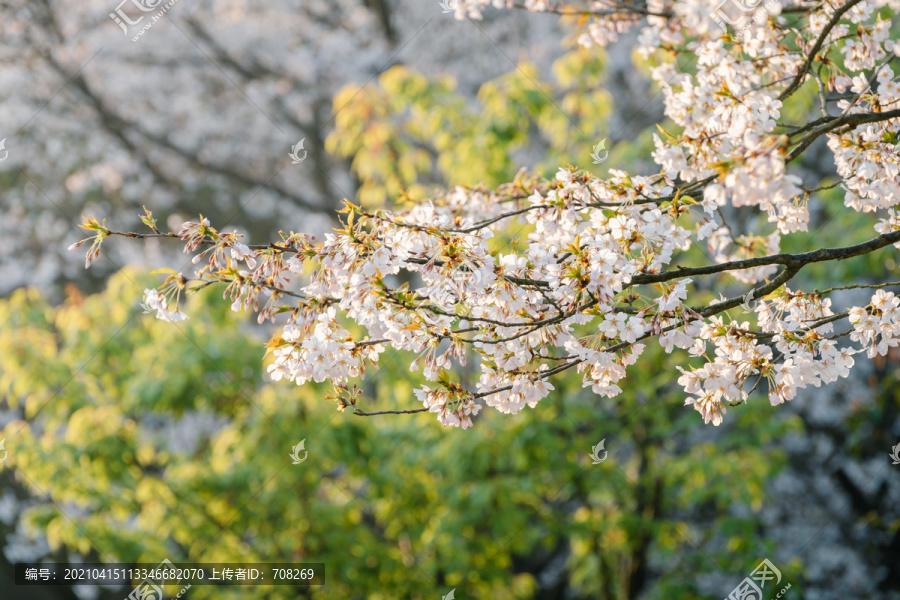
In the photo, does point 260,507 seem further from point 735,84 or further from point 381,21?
point 381,21

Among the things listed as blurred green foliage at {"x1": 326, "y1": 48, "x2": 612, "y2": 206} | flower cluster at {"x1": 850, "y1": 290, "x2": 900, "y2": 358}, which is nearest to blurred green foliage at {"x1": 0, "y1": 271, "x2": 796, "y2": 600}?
blurred green foliage at {"x1": 326, "y1": 48, "x2": 612, "y2": 206}

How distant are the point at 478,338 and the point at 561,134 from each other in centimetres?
289

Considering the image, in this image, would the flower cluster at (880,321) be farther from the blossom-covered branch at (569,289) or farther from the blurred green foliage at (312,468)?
the blurred green foliage at (312,468)

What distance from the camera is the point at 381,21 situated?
24.6 feet

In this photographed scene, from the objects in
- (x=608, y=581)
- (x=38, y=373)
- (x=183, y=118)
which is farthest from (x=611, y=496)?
(x=183, y=118)
